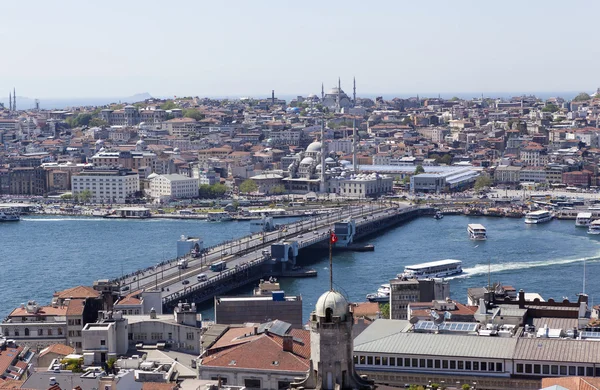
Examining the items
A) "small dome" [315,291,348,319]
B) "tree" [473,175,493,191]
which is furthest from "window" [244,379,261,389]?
"tree" [473,175,493,191]

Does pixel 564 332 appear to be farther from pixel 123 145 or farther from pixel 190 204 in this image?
pixel 123 145

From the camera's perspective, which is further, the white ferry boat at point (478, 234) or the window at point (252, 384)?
the white ferry boat at point (478, 234)

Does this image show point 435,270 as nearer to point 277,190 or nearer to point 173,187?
point 173,187

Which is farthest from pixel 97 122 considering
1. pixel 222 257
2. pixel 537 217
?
pixel 222 257

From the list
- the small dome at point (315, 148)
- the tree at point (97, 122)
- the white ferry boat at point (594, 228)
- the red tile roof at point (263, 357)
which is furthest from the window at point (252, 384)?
the tree at point (97, 122)

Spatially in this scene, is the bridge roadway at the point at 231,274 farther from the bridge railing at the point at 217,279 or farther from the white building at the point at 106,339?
the white building at the point at 106,339

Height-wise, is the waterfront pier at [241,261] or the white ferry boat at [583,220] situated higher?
the waterfront pier at [241,261]

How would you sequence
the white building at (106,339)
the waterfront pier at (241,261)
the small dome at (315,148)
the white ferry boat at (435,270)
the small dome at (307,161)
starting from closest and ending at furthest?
1. the white building at (106,339)
2. the waterfront pier at (241,261)
3. the white ferry boat at (435,270)
4. the small dome at (307,161)
5. the small dome at (315,148)

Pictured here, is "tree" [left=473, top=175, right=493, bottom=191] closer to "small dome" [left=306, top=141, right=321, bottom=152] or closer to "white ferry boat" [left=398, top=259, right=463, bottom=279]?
"small dome" [left=306, top=141, right=321, bottom=152]
